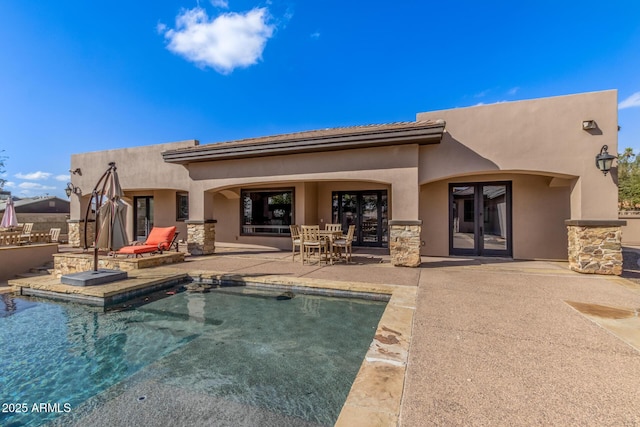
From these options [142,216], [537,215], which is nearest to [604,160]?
[537,215]

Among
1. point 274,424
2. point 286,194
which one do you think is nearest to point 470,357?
point 274,424

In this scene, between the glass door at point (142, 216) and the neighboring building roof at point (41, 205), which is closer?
the glass door at point (142, 216)

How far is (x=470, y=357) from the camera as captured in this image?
2914 millimetres

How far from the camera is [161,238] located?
31.9 feet

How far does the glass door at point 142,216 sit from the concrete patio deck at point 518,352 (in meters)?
12.4

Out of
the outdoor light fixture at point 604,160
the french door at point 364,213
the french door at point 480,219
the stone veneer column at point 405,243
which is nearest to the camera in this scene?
the outdoor light fixture at point 604,160

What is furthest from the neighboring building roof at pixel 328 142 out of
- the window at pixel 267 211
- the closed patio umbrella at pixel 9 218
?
the closed patio umbrella at pixel 9 218

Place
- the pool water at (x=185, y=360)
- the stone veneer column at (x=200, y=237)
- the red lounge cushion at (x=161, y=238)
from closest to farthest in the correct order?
the pool water at (x=185, y=360), the red lounge cushion at (x=161, y=238), the stone veneer column at (x=200, y=237)

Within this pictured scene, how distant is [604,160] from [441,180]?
4.03m

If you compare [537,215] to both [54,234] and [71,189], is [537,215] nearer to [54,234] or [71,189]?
[71,189]

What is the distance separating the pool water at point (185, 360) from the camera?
2.50 metres

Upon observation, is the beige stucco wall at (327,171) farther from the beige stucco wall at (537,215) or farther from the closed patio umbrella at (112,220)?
the closed patio umbrella at (112,220)

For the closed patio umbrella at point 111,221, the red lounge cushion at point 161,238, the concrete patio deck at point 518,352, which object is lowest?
the concrete patio deck at point 518,352

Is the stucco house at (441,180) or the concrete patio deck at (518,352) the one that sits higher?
the stucco house at (441,180)
